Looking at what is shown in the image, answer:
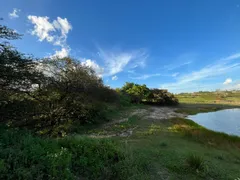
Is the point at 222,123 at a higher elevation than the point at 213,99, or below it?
below

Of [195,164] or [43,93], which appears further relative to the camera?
[43,93]

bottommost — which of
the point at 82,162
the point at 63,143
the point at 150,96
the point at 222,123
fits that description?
the point at 222,123

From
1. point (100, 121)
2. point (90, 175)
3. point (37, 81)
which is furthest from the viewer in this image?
point (100, 121)

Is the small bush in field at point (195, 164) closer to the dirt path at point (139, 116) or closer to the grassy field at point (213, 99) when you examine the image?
the dirt path at point (139, 116)

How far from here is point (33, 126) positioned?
579 cm

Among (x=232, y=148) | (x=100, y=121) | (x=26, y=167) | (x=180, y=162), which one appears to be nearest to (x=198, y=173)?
(x=180, y=162)

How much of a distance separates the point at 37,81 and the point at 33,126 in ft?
6.44

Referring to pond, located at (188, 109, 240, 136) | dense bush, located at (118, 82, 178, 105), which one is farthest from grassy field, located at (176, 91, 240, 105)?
pond, located at (188, 109, 240, 136)

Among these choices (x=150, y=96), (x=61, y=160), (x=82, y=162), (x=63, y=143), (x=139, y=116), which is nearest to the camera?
(x=61, y=160)

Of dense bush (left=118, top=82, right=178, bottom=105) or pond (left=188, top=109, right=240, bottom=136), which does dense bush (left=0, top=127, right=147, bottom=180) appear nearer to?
pond (left=188, top=109, right=240, bottom=136)

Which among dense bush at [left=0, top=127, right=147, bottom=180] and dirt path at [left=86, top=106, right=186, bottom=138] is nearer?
dense bush at [left=0, top=127, right=147, bottom=180]

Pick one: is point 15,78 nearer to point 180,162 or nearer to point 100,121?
point 180,162

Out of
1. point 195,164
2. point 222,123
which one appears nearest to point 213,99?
point 222,123

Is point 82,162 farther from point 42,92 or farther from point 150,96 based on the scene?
point 150,96
